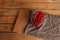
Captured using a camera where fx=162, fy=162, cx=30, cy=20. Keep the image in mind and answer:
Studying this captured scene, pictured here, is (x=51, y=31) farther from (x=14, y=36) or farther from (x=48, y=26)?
(x=14, y=36)

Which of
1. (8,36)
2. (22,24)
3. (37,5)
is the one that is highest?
(37,5)

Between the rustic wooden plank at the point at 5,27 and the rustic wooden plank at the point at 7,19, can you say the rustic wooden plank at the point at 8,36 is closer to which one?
the rustic wooden plank at the point at 5,27

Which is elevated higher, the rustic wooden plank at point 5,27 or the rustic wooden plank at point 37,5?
the rustic wooden plank at point 37,5

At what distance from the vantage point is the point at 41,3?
5.64ft

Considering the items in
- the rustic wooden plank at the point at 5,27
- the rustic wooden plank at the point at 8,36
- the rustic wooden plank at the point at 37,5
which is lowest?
the rustic wooden plank at the point at 8,36

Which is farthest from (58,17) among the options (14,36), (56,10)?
(14,36)

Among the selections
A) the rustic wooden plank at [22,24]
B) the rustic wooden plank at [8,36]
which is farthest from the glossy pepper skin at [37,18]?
the rustic wooden plank at [8,36]

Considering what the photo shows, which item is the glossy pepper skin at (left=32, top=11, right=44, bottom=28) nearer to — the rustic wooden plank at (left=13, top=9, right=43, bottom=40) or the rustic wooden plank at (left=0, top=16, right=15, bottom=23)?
the rustic wooden plank at (left=13, top=9, right=43, bottom=40)

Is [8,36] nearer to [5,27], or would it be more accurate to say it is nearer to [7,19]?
[5,27]

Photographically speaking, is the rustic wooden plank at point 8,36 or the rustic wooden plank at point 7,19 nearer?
the rustic wooden plank at point 8,36

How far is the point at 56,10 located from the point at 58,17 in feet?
0.35

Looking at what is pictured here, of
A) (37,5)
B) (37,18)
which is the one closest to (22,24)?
(37,18)

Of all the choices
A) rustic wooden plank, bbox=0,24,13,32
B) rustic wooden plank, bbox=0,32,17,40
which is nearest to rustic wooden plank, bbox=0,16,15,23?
rustic wooden plank, bbox=0,24,13,32

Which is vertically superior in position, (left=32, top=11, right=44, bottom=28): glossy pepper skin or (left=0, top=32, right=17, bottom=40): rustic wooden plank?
(left=32, top=11, right=44, bottom=28): glossy pepper skin
